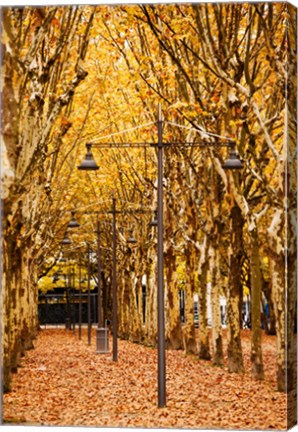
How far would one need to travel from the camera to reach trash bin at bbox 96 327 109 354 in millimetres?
24250

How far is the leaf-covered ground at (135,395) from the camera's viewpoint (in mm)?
21000

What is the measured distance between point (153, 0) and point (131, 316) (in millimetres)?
9039

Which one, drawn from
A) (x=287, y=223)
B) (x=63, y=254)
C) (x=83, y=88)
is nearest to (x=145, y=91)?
(x=83, y=88)

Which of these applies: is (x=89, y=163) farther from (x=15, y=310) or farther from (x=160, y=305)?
(x=15, y=310)

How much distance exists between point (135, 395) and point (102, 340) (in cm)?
311

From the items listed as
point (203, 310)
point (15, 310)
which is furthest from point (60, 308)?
point (203, 310)

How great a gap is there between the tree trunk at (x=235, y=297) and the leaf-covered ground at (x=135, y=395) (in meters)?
0.30

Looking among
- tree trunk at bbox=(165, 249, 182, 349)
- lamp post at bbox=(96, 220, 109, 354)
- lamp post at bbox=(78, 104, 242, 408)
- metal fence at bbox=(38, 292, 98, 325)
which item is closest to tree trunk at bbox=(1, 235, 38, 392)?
metal fence at bbox=(38, 292, 98, 325)

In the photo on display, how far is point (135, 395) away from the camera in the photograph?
21.8 m

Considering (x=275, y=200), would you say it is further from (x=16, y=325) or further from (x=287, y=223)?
(x=16, y=325)

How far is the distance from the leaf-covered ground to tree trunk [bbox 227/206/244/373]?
30 centimetres

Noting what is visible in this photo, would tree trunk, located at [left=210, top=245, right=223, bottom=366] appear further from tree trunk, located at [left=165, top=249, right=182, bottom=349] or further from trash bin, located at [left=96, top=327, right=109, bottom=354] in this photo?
trash bin, located at [left=96, top=327, right=109, bottom=354]

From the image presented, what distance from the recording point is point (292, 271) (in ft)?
68.6

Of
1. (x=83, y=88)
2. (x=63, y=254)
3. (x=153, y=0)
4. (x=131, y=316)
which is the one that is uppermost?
(x=153, y=0)
